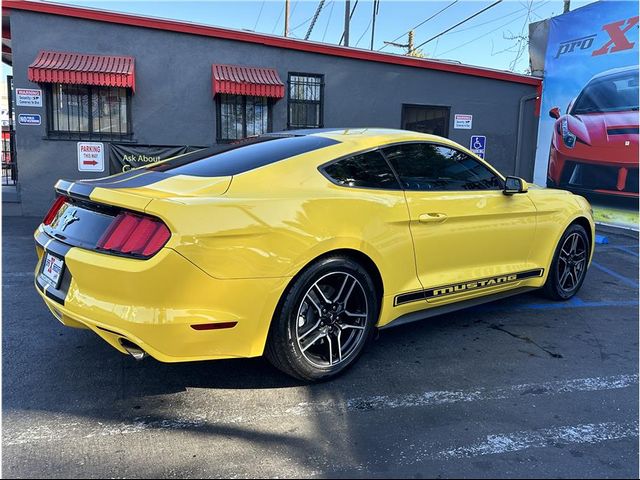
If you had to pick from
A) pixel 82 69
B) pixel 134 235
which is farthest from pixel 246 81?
pixel 134 235

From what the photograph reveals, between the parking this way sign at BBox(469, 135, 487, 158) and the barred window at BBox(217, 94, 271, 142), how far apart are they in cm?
534

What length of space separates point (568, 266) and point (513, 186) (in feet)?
4.53

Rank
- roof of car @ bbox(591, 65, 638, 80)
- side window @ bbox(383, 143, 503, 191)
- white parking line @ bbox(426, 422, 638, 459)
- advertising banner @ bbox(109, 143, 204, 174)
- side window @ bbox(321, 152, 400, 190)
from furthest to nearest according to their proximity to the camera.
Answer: roof of car @ bbox(591, 65, 638, 80) → advertising banner @ bbox(109, 143, 204, 174) → side window @ bbox(383, 143, 503, 191) → side window @ bbox(321, 152, 400, 190) → white parking line @ bbox(426, 422, 638, 459)

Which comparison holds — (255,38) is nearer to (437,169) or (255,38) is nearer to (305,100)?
(305,100)

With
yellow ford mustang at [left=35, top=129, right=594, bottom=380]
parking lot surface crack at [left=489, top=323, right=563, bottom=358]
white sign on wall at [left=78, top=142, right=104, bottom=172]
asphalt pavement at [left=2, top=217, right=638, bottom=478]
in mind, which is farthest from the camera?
white sign on wall at [left=78, top=142, right=104, bottom=172]

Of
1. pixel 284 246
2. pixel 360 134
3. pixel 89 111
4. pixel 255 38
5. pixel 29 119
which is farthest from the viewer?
pixel 255 38

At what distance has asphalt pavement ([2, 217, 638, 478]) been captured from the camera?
7.74 feet

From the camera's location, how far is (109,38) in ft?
33.2

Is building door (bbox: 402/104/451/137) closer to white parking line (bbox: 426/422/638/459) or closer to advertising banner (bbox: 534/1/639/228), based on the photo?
advertising banner (bbox: 534/1/639/228)

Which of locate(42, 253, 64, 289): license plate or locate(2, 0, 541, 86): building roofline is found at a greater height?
locate(2, 0, 541, 86): building roofline

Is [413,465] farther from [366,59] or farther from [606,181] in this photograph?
[366,59]

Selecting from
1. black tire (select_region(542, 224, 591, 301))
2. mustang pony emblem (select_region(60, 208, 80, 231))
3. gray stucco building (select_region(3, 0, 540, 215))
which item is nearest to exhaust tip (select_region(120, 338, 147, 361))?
mustang pony emblem (select_region(60, 208, 80, 231))

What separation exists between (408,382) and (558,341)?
5.15ft

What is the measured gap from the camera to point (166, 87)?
1058 cm
